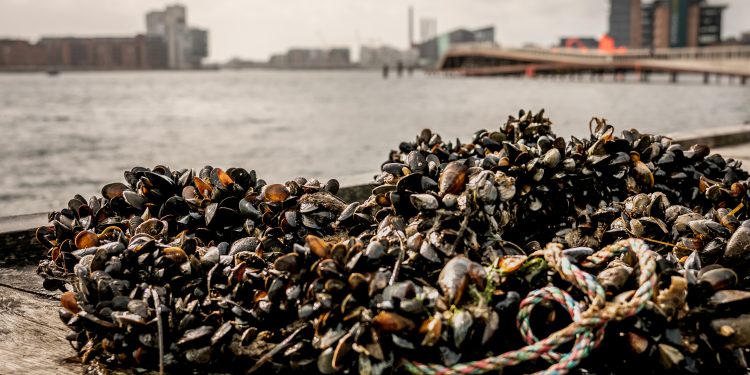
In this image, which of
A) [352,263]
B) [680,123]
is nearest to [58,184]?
[352,263]

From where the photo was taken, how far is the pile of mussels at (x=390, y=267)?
1733 millimetres

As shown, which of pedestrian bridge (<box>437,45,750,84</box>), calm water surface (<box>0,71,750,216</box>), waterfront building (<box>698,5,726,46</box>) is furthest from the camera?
waterfront building (<box>698,5,726,46</box>)

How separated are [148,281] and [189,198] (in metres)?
0.64

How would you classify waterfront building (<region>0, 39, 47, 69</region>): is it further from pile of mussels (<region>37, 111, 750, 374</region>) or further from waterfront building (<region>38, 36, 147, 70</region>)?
pile of mussels (<region>37, 111, 750, 374</region>)

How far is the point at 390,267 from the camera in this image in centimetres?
189

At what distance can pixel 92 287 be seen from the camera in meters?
1.96

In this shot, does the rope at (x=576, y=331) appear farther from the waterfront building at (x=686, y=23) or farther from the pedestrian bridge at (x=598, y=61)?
the waterfront building at (x=686, y=23)

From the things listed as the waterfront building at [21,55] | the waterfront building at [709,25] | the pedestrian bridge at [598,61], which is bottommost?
the pedestrian bridge at [598,61]

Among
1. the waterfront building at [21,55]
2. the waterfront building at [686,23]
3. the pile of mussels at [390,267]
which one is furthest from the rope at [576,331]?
the waterfront building at [686,23]

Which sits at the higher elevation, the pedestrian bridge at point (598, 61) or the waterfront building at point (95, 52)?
the waterfront building at point (95, 52)

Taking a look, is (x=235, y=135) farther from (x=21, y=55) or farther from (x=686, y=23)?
(x=686, y=23)

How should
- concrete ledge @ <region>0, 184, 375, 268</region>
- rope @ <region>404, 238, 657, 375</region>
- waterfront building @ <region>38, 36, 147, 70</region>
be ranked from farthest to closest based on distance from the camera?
waterfront building @ <region>38, 36, 147, 70</region>, concrete ledge @ <region>0, 184, 375, 268</region>, rope @ <region>404, 238, 657, 375</region>

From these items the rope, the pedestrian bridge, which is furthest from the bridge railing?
the rope

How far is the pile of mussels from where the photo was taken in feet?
5.69
